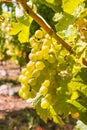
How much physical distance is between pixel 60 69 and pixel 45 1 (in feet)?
0.76

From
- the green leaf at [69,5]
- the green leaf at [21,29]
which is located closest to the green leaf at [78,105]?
the green leaf at [69,5]

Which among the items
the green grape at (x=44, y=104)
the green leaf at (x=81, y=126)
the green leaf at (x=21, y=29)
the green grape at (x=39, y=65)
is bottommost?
the green leaf at (x=81, y=126)

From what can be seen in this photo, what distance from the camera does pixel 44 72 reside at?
4.16 feet

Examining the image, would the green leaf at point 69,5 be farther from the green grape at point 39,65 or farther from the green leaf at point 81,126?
the green leaf at point 81,126

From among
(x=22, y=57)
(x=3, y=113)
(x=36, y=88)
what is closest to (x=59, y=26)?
(x=36, y=88)

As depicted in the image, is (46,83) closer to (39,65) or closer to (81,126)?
(39,65)

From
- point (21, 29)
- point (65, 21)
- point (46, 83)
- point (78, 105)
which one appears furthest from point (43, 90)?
point (21, 29)

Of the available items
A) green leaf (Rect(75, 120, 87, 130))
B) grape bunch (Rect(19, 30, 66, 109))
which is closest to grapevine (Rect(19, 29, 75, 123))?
grape bunch (Rect(19, 30, 66, 109))

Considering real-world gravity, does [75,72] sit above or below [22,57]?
below

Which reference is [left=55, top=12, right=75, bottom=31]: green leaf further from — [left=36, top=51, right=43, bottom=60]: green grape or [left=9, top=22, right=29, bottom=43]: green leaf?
[left=9, top=22, right=29, bottom=43]: green leaf

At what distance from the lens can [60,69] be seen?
4.09 ft

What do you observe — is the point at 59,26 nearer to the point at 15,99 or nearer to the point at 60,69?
the point at 60,69

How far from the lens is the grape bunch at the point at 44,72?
1235 millimetres

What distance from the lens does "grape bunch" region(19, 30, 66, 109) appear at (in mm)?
1235
